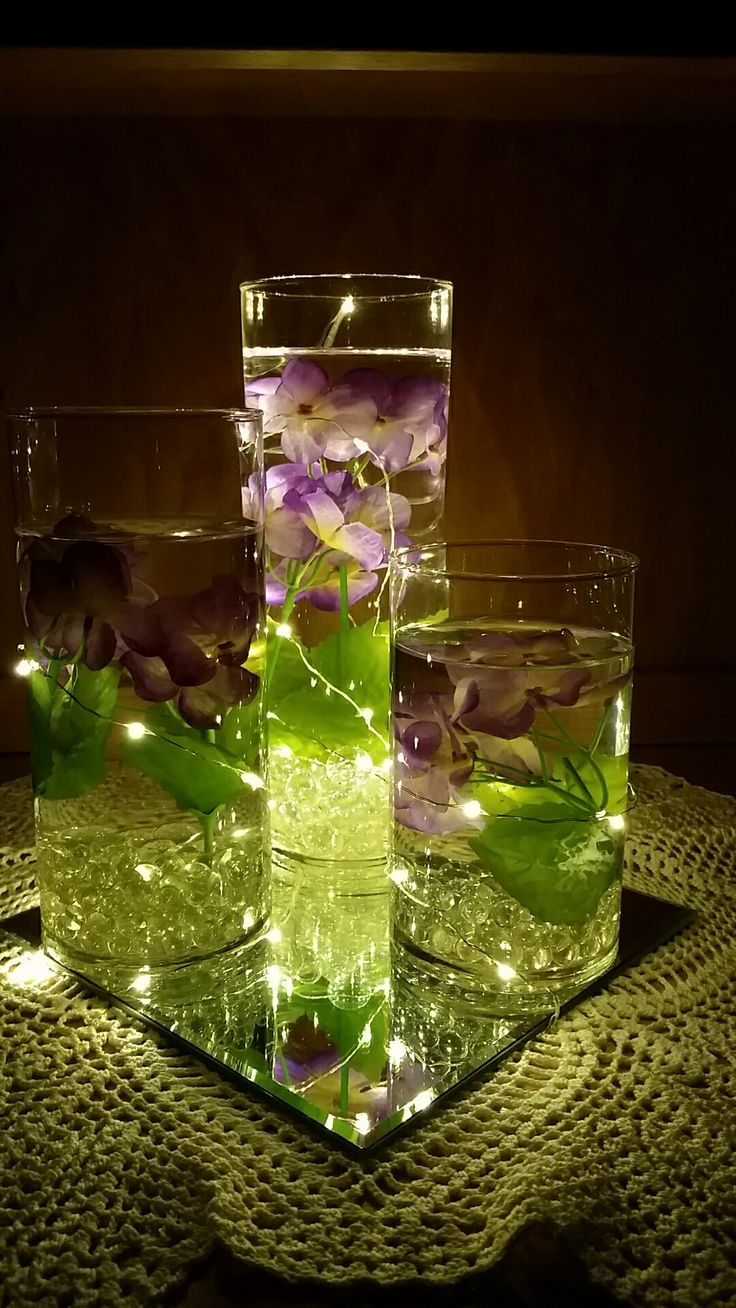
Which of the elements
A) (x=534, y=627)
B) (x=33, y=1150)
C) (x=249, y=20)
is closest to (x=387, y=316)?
(x=534, y=627)

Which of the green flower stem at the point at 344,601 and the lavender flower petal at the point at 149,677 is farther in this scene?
the green flower stem at the point at 344,601

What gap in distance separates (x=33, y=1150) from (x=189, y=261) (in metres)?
0.56

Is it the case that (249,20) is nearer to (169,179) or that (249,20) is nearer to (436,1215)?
(169,179)

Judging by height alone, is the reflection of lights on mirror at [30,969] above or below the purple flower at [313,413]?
below

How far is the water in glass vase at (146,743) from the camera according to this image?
18.2 inches

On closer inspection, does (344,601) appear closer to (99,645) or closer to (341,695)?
(341,695)

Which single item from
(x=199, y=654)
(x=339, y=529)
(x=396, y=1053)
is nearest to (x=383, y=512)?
(x=339, y=529)

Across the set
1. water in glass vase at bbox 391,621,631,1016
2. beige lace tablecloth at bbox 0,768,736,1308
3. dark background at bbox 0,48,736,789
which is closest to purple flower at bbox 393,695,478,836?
water in glass vase at bbox 391,621,631,1016

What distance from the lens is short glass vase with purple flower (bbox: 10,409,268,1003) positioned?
46 centimetres

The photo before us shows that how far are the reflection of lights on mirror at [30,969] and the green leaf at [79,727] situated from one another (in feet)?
0.27

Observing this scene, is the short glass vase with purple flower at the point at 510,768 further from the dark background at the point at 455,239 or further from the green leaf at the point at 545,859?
the dark background at the point at 455,239

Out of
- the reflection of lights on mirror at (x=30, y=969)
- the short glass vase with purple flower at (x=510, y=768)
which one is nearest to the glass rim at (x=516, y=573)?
the short glass vase with purple flower at (x=510, y=768)

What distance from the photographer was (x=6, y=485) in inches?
31.3

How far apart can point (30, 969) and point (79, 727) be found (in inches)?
4.9
